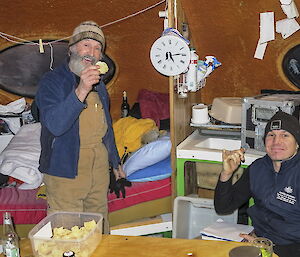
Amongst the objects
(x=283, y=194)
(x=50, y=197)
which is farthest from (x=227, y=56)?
(x=50, y=197)

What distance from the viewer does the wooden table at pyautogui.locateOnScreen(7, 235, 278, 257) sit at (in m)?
2.14

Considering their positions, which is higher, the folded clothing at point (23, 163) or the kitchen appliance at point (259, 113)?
the kitchen appliance at point (259, 113)

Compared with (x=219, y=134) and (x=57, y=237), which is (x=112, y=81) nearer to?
(x=219, y=134)

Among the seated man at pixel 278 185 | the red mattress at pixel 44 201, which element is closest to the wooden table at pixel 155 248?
the seated man at pixel 278 185

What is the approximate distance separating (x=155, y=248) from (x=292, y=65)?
2.11 meters

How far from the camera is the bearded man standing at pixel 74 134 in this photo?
9.20 ft

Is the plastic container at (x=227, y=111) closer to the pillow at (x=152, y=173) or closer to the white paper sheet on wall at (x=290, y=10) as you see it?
the pillow at (x=152, y=173)

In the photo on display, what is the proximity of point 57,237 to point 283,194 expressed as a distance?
4.01 feet

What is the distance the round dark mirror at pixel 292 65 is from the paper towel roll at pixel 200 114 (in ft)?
2.32

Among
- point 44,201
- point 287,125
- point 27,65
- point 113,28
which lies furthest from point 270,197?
point 27,65

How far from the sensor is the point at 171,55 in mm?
3297

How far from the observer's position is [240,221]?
343cm

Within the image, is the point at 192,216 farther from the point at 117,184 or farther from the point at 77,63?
the point at 77,63

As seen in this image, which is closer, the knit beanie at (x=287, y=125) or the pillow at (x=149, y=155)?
the knit beanie at (x=287, y=125)
